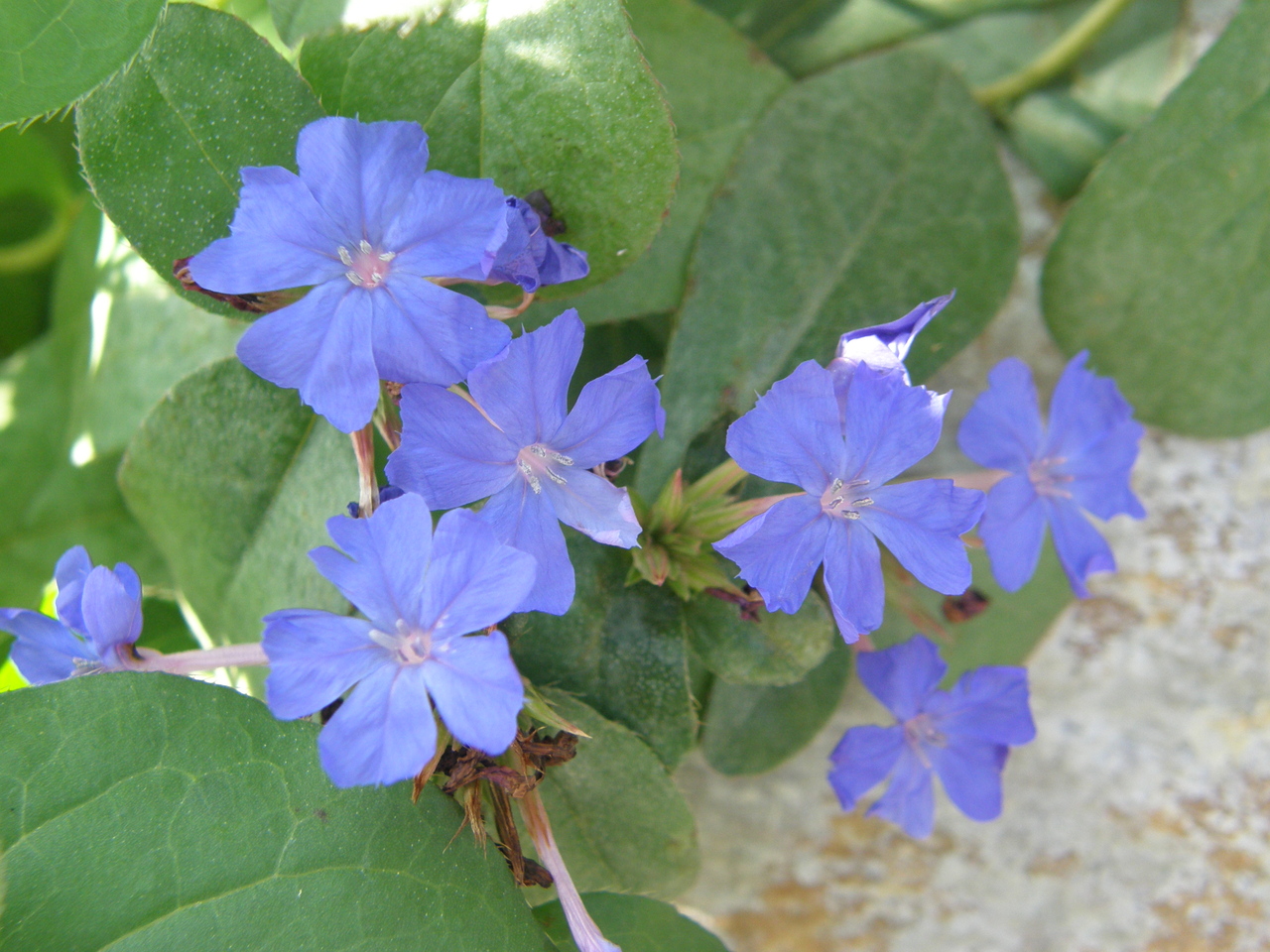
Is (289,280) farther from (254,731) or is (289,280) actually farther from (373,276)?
(254,731)

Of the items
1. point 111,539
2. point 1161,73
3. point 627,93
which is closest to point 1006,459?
point 627,93

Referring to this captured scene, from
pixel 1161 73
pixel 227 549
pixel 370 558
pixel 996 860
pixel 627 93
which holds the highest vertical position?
pixel 627 93

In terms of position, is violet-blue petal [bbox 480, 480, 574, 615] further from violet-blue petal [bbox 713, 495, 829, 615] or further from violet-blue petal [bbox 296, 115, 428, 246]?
violet-blue petal [bbox 296, 115, 428, 246]

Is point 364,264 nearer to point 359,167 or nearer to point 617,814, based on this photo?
point 359,167

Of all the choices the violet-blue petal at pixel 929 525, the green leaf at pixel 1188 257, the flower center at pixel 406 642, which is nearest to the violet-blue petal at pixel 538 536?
the flower center at pixel 406 642

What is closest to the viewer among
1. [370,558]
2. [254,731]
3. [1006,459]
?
[370,558]

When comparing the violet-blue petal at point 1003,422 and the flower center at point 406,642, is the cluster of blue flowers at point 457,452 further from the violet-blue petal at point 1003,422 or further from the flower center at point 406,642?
the violet-blue petal at point 1003,422

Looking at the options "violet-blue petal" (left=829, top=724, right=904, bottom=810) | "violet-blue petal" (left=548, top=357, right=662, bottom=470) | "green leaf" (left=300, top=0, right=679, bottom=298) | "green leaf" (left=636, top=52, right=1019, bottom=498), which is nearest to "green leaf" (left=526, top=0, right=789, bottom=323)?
"green leaf" (left=636, top=52, right=1019, bottom=498)
